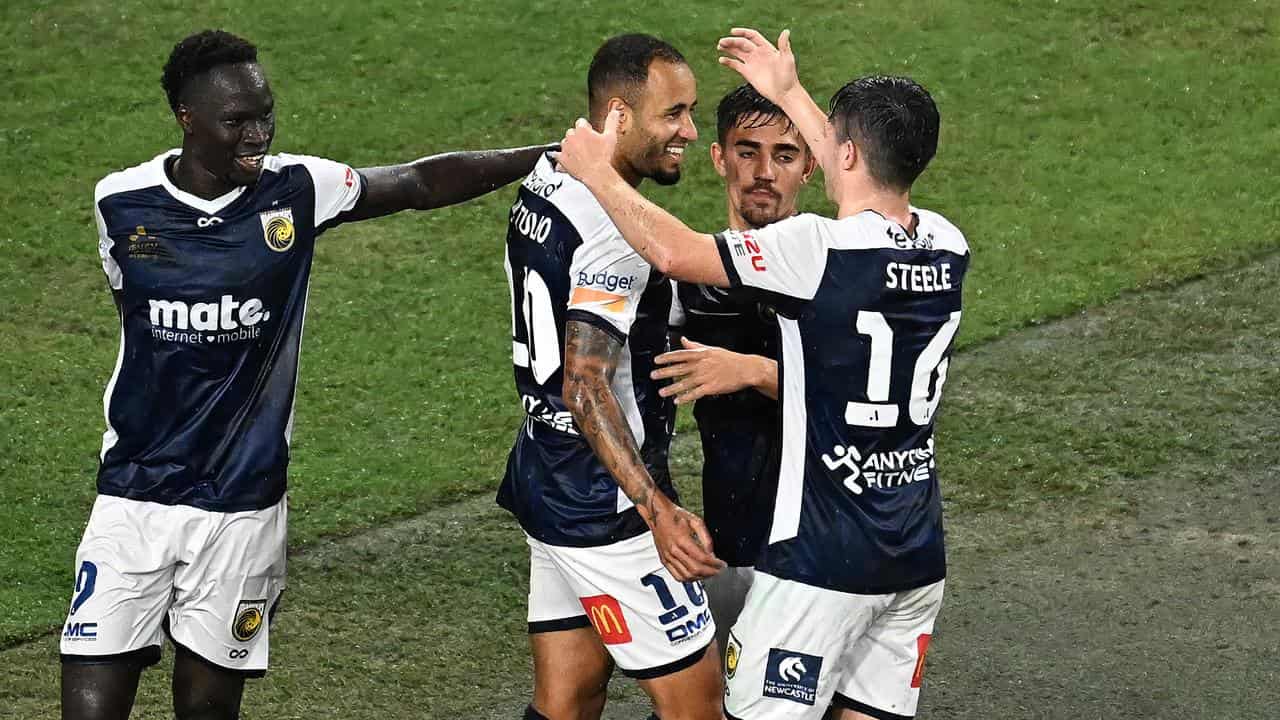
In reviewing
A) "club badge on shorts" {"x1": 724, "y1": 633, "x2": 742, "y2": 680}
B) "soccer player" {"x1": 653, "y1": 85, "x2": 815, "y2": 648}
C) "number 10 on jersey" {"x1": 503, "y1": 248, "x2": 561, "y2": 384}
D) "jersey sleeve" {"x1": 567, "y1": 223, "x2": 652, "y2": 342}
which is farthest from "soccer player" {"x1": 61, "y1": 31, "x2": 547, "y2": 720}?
"club badge on shorts" {"x1": 724, "y1": 633, "x2": 742, "y2": 680}

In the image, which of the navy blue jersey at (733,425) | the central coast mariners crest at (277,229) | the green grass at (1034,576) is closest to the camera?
the central coast mariners crest at (277,229)

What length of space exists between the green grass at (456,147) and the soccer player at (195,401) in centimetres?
207

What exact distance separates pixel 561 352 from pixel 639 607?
713 millimetres

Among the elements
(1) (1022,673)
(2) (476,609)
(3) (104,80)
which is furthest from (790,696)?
(3) (104,80)

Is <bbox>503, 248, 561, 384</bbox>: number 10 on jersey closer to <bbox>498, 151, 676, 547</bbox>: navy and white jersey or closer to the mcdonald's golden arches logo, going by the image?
<bbox>498, 151, 676, 547</bbox>: navy and white jersey

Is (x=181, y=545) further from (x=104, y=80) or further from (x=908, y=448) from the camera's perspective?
(x=104, y=80)

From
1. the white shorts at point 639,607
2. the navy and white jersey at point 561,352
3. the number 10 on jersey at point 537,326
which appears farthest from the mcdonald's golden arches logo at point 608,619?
the number 10 on jersey at point 537,326

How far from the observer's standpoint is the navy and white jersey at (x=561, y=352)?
193 inches

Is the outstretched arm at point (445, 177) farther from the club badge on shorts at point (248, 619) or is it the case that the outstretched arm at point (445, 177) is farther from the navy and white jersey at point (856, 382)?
the navy and white jersey at point (856, 382)

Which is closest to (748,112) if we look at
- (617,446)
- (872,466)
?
(617,446)

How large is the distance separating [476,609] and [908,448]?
2.98 meters

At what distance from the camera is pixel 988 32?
1369 centimetres

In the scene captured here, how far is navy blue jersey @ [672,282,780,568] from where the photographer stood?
5.43 meters

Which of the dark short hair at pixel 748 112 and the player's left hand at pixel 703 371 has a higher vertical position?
the dark short hair at pixel 748 112
